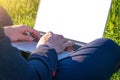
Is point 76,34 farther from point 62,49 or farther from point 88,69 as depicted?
point 88,69

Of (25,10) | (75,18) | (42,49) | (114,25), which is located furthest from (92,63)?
(25,10)

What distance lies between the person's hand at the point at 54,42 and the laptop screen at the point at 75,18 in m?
0.32

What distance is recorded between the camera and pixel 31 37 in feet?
8.59


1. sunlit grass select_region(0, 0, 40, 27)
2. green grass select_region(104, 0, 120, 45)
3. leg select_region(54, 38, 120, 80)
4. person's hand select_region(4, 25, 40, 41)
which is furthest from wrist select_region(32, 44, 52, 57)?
sunlit grass select_region(0, 0, 40, 27)

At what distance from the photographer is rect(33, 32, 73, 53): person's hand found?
224cm

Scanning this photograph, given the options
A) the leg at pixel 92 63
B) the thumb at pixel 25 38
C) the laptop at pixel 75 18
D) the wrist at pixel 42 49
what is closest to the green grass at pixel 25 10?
the laptop at pixel 75 18

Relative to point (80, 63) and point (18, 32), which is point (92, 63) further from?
point (18, 32)

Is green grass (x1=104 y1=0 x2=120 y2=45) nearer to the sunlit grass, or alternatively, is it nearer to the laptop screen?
Answer: the sunlit grass

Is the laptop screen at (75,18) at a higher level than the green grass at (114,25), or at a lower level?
higher

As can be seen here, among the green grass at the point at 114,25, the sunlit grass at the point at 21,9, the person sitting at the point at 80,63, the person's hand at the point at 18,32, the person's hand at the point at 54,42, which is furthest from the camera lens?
the sunlit grass at the point at 21,9

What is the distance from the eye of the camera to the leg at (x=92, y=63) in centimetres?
206

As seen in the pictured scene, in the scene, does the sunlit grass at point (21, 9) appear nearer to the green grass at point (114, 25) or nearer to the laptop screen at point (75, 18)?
the green grass at point (114, 25)

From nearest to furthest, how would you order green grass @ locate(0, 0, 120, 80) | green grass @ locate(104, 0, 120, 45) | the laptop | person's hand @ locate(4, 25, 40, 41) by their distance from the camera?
person's hand @ locate(4, 25, 40, 41) → the laptop → green grass @ locate(104, 0, 120, 45) → green grass @ locate(0, 0, 120, 80)

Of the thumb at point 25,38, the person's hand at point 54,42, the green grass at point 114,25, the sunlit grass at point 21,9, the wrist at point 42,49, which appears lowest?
the sunlit grass at point 21,9
